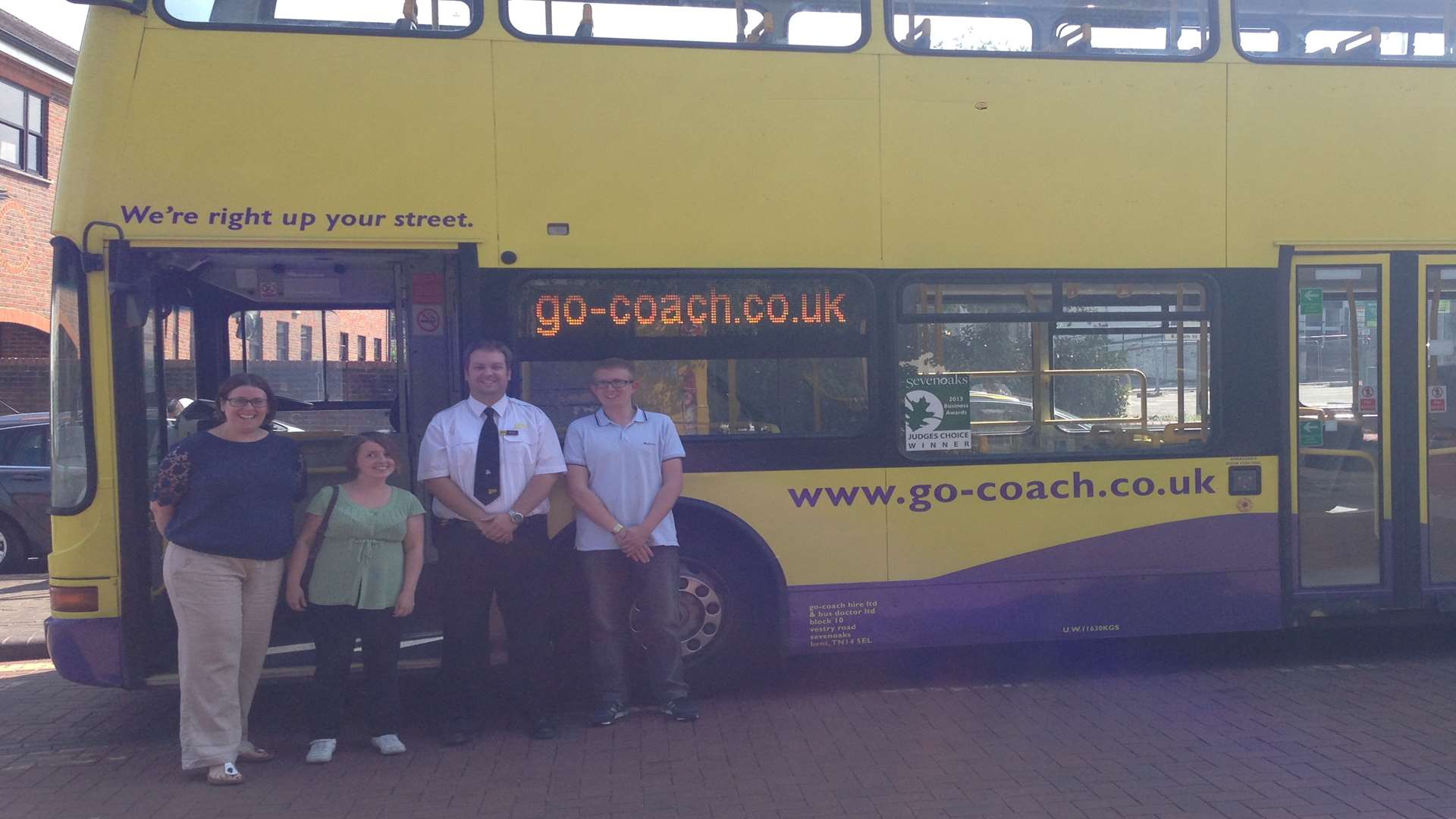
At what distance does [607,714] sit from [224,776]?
1695mm

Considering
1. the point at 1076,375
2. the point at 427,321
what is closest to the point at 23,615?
the point at 427,321

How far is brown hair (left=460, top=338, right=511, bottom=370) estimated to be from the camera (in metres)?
5.39

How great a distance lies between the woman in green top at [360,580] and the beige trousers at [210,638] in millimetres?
235

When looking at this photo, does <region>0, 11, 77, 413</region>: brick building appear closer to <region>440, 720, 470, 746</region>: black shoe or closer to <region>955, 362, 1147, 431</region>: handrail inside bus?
<region>440, 720, 470, 746</region>: black shoe

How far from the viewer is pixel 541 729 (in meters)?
5.59

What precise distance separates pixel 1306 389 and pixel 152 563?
606 centimetres

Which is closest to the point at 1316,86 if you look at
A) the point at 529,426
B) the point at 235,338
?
the point at 529,426

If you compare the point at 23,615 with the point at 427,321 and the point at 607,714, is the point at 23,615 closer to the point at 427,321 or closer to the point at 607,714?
the point at 427,321

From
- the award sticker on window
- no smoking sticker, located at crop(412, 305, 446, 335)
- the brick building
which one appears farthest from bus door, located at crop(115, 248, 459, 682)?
the brick building

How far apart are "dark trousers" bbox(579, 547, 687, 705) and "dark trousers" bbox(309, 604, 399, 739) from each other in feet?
3.08

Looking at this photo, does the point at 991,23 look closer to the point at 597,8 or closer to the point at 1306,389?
the point at 597,8

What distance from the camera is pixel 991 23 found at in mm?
6215

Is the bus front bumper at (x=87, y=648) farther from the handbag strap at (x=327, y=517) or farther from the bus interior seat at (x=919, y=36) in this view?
the bus interior seat at (x=919, y=36)

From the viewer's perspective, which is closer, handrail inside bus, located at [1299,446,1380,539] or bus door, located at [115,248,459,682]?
bus door, located at [115,248,459,682]
